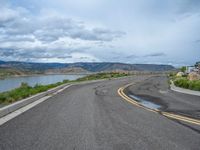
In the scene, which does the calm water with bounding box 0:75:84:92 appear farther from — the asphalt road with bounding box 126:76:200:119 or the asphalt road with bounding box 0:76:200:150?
the asphalt road with bounding box 0:76:200:150

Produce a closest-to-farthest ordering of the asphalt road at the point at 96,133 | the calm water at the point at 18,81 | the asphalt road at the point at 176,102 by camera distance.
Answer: the asphalt road at the point at 96,133
the asphalt road at the point at 176,102
the calm water at the point at 18,81

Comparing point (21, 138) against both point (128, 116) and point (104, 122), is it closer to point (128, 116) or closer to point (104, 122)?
point (104, 122)

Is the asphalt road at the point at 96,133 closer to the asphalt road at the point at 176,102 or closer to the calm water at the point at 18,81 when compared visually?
the asphalt road at the point at 176,102

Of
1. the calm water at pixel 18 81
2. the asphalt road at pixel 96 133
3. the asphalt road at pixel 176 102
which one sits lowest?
the calm water at pixel 18 81

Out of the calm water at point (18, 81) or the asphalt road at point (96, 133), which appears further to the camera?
the calm water at point (18, 81)

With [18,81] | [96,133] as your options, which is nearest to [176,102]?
[96,133]

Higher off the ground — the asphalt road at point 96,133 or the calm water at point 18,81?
the asphalt road at point 96,133

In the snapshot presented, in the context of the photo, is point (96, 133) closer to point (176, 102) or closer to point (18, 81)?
point (176, 102)

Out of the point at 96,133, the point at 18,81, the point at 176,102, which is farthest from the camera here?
the point at 18,81

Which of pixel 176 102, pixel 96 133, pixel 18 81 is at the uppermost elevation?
pixel 96 133

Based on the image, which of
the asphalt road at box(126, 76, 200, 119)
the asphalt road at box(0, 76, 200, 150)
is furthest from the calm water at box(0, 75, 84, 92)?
the asphalt road at box(0, 76, 200, 150)

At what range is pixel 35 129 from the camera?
8727 millimetres

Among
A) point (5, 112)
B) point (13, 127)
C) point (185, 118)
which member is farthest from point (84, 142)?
point (5, 112)

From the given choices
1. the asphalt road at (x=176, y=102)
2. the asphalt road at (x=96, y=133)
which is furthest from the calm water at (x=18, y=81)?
the asphalt road at (x=96, y=133)
